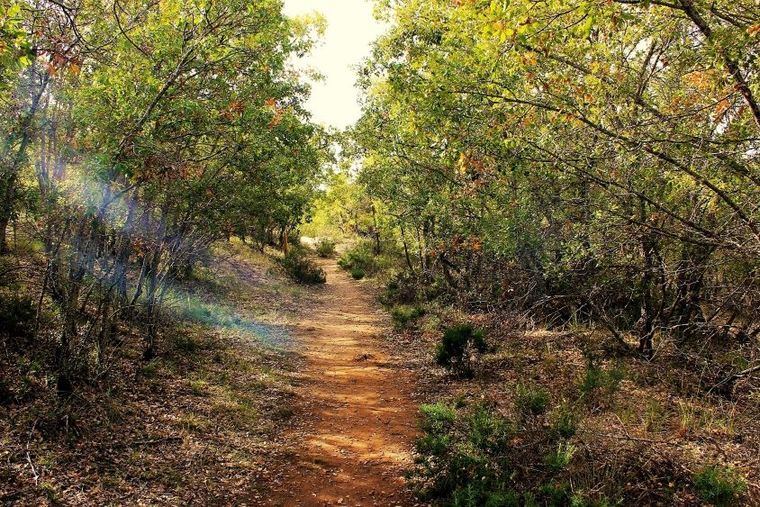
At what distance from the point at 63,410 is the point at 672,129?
27.1ft

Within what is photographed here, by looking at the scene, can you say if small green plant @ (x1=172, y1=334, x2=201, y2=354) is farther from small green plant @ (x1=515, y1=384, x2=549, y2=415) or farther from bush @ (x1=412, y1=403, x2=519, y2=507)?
small green plant @ (x1=515, y1=384, x2=549, y2=415)

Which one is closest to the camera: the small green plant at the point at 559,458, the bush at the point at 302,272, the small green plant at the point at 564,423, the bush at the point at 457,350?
the small green plant at the point at 559,458

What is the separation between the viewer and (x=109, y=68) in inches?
311

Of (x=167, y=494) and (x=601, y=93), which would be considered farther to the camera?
(x=601, y=93)

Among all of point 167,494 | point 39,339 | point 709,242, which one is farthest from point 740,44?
point 39,339

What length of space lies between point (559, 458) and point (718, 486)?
4.99 ft

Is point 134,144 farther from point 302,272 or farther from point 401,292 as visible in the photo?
point 302,272

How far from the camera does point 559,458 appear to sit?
216 inches

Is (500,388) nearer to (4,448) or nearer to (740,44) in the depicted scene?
(740,44)

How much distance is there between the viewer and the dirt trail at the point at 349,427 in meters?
6.14

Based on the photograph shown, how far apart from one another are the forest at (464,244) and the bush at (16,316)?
0.04 metres

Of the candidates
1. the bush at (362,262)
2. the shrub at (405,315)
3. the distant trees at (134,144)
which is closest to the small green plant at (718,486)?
the distant trees at (134,144)

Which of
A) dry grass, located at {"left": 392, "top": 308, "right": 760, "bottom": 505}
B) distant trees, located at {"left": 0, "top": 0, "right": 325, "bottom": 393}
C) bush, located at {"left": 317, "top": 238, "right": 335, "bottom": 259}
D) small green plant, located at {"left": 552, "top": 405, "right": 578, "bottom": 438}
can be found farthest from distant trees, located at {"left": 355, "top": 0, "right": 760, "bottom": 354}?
bush, located at {"left": 317, "top": 238, "right": 335, "bottom": 259}

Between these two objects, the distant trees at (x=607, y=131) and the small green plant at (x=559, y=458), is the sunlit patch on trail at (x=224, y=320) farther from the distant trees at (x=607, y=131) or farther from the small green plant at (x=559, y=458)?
the small green plant at (x=559, y=458)
